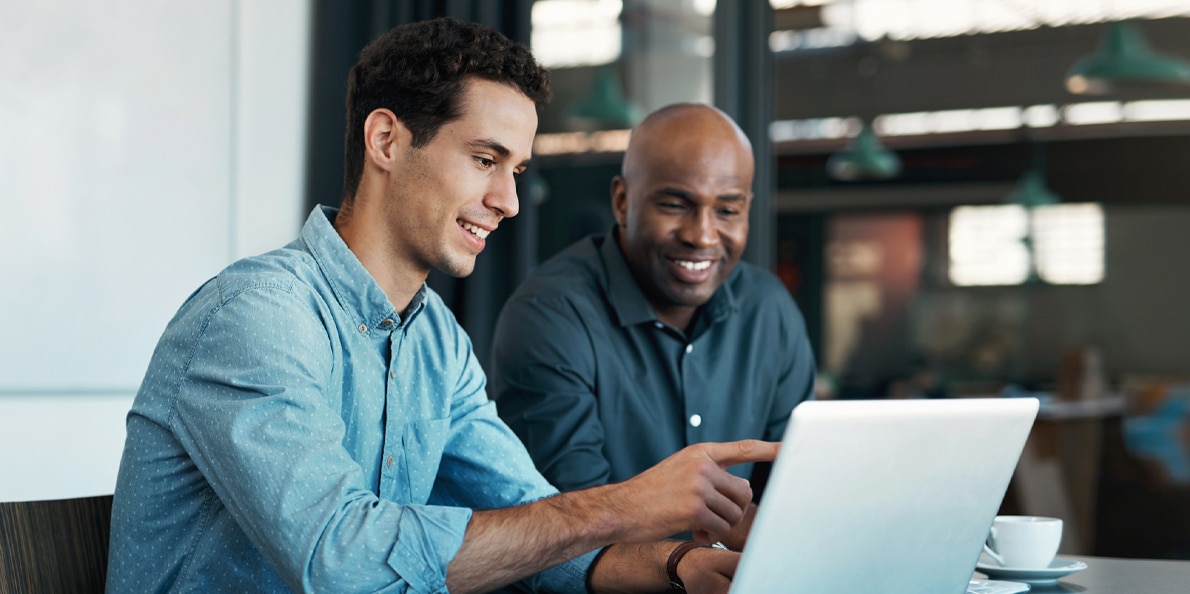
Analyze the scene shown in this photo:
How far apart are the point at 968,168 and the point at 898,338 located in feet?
4.37

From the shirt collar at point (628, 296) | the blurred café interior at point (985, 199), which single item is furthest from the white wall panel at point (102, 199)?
the shirt collar at point (628, 296)

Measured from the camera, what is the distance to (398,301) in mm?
1437

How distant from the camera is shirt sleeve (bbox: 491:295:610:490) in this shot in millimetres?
1922

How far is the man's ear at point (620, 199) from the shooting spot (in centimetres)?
235

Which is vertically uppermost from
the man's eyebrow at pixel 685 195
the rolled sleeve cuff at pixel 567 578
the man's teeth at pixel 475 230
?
the man's eyebrow at pixel 685 195

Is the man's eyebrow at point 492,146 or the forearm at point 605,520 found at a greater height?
the man's eyebrow at point 492,146

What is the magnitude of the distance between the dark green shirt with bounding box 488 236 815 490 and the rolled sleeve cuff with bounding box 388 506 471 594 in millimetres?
777

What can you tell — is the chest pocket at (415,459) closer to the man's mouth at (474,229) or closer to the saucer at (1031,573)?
the man's mouth at (474,229)

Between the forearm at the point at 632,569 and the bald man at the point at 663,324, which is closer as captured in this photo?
the forearm at the point at 632,569

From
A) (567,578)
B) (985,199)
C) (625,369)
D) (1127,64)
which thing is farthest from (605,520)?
(985,199)

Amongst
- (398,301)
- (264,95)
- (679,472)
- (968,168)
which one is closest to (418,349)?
(398,301)

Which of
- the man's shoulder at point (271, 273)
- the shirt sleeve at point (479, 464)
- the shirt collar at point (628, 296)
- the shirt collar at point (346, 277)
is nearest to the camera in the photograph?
the man's shoulder at point (271, 273)

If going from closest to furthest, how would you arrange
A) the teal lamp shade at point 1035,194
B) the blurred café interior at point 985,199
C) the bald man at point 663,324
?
the bald man at point 663,324 → the blurred café interior at point 985,199 → the teal lamp shade at point 1035,194

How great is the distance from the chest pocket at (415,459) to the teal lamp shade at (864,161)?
6.67m
